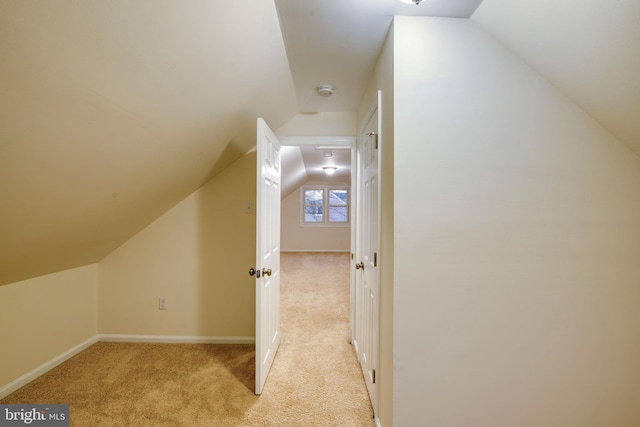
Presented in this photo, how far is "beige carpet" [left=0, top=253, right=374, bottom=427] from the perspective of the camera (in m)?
1.90

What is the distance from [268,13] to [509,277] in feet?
5.78

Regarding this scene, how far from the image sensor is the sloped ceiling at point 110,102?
945mm

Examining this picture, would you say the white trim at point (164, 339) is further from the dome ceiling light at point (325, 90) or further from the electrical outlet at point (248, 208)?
the dome ceiling light at point (325, 90)

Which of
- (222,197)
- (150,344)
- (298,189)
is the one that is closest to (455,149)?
(222,197)

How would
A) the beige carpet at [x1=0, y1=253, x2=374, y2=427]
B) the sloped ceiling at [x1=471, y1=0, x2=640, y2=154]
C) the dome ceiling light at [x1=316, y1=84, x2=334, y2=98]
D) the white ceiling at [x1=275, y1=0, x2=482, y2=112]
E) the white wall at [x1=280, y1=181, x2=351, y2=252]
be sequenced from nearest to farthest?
the sloped ceiling at [x1=471, y1=0, x2=640, y2=154] → the white ceiling at [x1=275, y1=0, x2=482, y2=112] → the beige carpet at [x1=0, y1=253, x2=374, y2=427] → the dome ceiling light at [x1=316, y1=84, x2=334, y2=98] → the white wall at [x1=280, y1=181, x2=351, y2=252]

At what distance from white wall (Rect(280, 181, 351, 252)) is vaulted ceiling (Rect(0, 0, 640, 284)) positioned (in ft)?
21.6

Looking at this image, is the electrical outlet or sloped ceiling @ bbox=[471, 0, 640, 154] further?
the electrical outlet

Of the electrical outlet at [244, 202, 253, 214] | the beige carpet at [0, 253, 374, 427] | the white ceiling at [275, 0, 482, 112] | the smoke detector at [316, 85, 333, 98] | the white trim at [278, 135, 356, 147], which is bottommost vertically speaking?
the beige carpet at [0, 253, 374, 427]

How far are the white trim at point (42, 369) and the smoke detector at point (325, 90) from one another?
3.04 m

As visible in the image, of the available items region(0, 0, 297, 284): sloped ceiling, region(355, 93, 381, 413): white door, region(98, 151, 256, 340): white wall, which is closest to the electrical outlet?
region(98, 151, 256, 340): white wall

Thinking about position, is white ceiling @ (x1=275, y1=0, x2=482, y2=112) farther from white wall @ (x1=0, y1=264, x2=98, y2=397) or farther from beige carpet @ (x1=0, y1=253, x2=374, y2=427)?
white wall @ (x1=0, y1=264, x2=98, y2=397)

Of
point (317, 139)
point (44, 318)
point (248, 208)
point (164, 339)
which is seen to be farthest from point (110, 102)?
point (164, 339)

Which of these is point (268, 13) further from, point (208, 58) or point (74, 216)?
point (74, 216)

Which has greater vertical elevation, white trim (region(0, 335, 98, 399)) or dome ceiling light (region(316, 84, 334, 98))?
dome ceiling light (region(316, 84, 334, 98))
